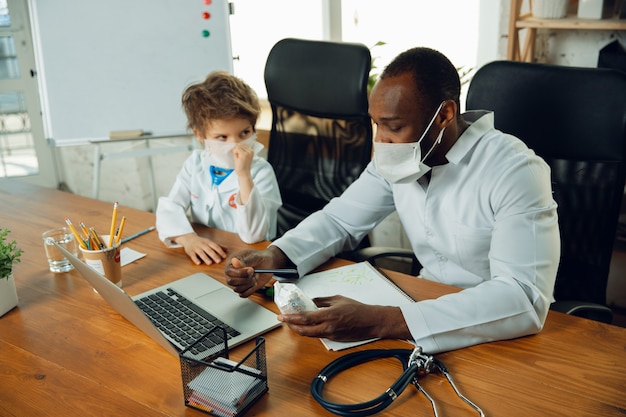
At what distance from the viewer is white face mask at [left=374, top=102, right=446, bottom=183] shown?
1393 millimetres

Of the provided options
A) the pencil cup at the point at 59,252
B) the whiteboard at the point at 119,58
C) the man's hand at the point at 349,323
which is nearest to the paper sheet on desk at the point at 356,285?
the man's hand at the point at 349,323

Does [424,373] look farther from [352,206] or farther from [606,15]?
[606,15]

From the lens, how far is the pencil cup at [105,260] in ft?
4.48

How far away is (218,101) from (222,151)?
0.14 metres

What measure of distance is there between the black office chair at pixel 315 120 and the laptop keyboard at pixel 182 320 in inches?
34.6

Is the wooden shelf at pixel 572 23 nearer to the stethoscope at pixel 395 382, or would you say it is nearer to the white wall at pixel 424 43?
the white wall at pixel 424 43

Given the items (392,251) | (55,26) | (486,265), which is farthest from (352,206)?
(55,26)

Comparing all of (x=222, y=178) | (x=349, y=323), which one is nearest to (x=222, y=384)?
(x=349, y=323)

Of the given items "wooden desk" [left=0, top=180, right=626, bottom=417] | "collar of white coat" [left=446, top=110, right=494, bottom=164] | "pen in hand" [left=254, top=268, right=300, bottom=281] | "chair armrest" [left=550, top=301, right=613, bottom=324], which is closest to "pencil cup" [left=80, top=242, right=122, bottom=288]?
"wooden desk" [left=0, top=180, right=626, bottom=417]

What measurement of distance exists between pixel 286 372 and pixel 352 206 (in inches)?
26.3

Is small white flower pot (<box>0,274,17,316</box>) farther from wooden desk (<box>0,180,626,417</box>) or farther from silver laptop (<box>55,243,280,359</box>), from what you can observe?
silver laptop (<box>55,243,280,359</box>)

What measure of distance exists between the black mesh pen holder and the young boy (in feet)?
1.91

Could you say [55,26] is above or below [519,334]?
above

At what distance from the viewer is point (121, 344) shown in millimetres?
1186
